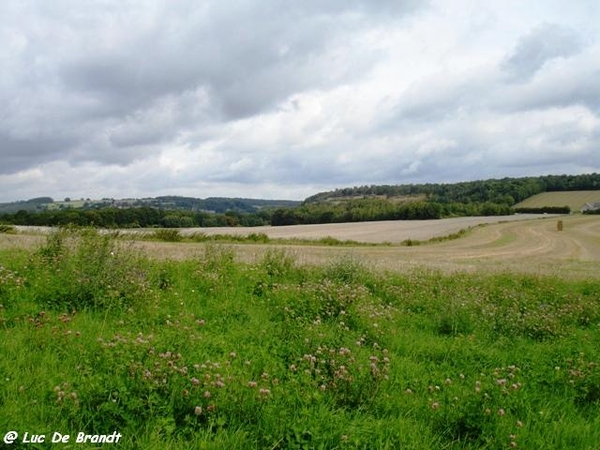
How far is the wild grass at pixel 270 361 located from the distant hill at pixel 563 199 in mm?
125680

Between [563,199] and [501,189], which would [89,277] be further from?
[501,189]

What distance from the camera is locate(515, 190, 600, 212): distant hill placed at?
118637 mm

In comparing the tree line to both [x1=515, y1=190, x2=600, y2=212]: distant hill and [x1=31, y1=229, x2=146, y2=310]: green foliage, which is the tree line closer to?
[x1=31, y1=229, x2=146, y2=310]: green foliage

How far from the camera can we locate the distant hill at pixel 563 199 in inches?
4671

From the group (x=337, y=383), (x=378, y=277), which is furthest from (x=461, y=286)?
(x=337, y=383)

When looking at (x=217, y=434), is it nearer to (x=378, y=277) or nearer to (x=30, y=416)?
(x=30, y=416)

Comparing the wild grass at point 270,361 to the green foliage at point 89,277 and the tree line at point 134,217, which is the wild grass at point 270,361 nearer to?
the green foliage at point 89,277

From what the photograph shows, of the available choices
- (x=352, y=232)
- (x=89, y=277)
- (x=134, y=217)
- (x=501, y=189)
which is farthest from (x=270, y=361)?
(x=501, y=189)

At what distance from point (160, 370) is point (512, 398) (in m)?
4.05

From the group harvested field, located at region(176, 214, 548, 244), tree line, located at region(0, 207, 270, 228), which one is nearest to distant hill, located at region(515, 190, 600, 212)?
harvested field, located at region(176, 214, 548, 244)

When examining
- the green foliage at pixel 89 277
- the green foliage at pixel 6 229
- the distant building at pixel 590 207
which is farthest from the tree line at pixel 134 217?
the distant building at pixel 590 207

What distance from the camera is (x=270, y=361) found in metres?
5.91

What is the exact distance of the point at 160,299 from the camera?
29.2 ft

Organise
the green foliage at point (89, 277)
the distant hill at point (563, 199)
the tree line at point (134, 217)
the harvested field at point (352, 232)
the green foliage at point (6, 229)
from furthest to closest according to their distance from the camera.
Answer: the distant hill at point (563, 199) → the harvested field at point (352, 232) → the tree line at point (134, 217) → the green foliage at point (6, 229) → the green foliage at point (89, 277)
